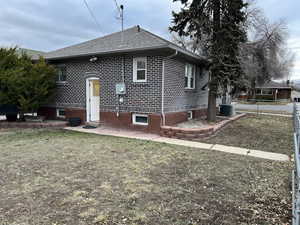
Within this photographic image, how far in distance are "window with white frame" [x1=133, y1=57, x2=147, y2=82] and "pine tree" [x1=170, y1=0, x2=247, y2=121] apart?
2850 millimetres

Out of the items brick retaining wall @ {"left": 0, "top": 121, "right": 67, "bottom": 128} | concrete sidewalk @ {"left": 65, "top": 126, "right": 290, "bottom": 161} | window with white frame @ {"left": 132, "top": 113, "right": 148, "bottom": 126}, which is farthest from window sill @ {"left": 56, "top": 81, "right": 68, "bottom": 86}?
window with white frame @ {"left": 132, "top": 113, "right": 148, "bottom": 126}

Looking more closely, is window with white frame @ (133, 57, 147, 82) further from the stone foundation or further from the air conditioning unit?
the stone foundation

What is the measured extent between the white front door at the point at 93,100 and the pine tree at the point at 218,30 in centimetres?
507

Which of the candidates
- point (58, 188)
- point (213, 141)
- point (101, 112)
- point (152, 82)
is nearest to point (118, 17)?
point (152, 82)

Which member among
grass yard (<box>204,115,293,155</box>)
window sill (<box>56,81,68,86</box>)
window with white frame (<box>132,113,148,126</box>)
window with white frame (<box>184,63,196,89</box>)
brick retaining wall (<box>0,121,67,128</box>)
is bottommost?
grass yard (<box>204,115,293,155</box>)

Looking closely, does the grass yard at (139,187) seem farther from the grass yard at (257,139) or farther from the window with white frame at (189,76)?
the window with white frame at (189,76)

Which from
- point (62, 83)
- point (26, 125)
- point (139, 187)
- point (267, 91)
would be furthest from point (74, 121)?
point (267, 91)

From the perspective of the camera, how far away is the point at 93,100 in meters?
A: 10.2

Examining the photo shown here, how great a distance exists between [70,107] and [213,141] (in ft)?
25.2

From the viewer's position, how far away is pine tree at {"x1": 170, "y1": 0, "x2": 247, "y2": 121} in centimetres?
920

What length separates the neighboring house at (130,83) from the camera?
8.21 metres

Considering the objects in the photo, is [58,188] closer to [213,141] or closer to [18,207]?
[18,207]

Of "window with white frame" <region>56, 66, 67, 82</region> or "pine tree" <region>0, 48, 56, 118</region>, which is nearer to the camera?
"pine tree" <region>0, 48, 56, 118</region>

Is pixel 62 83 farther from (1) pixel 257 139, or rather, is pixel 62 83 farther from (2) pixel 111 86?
(1) pixel 257 139
